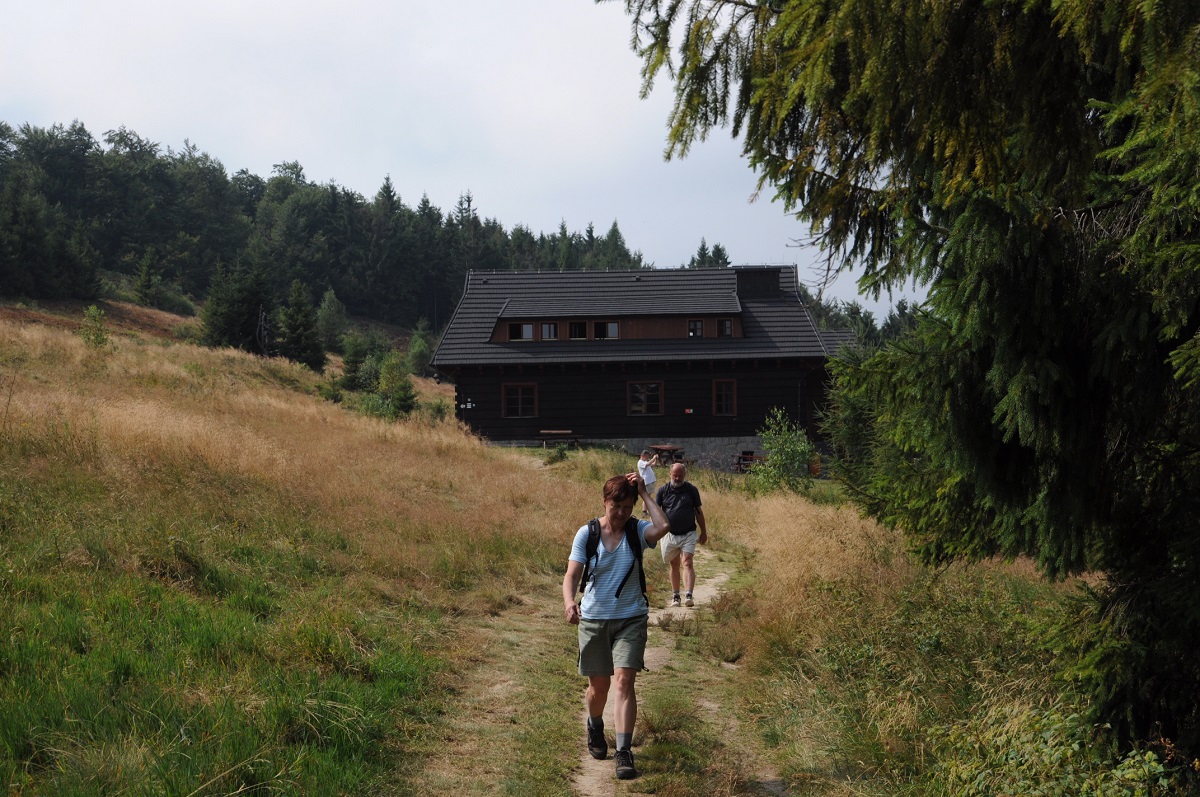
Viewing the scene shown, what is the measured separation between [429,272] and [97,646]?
9605 cm

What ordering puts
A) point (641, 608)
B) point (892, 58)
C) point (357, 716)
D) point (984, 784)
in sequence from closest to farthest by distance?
point (892, 58) → point (984, 784) → point (357, 716) → point (641, 608)

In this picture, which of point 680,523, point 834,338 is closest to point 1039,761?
point 680,523

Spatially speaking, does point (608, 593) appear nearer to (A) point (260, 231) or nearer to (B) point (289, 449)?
(B) point (289, 449)

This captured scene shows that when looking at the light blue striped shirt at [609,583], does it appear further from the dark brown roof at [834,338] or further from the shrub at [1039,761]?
the dark brown roof at [834,338]

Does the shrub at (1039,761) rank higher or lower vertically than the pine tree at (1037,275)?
lower

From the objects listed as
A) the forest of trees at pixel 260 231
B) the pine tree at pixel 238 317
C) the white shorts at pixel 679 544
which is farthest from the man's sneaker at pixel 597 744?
the forest of trees at pixel 260 231

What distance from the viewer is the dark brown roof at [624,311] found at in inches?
1351

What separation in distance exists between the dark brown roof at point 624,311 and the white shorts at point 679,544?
76.3ft

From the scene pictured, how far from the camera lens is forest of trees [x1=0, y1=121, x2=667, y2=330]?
84.2 meters

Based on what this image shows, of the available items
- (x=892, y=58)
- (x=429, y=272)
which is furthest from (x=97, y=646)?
(x=429, y=272)

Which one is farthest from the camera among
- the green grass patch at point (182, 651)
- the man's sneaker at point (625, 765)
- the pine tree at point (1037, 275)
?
the man's sneaker at point (625, 765)

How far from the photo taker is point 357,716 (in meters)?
5.43

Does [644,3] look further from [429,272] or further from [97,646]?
[429,272]

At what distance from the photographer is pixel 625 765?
5.37m
